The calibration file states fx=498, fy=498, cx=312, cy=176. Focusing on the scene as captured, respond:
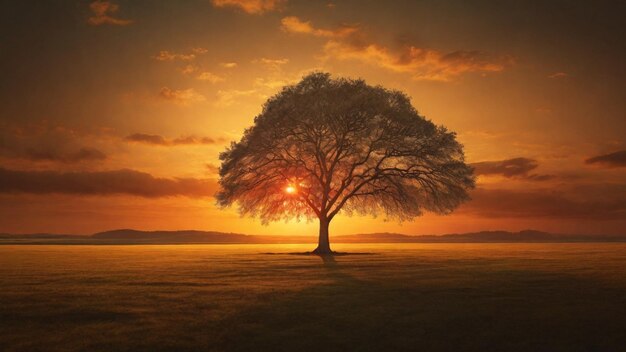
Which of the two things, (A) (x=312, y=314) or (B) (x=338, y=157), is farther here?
(B) (x=338, y=157)

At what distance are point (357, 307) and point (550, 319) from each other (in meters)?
4.84

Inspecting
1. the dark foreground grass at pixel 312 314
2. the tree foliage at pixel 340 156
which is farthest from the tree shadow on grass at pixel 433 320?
the tree foliage at pixel 340 156

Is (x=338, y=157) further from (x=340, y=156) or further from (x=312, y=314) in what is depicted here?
(x=312, y=314)

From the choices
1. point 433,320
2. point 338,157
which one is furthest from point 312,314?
point 338,157

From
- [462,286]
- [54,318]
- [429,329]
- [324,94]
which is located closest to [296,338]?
[429,329]

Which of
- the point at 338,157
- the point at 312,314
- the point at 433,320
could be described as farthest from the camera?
the point at 338,157

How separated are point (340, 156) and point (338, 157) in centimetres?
68

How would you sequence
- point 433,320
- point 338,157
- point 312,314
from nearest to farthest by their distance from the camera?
point 433,320
point 312,314
point 338,157

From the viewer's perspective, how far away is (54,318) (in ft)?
40.4

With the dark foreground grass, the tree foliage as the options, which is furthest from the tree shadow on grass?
the tree foliage

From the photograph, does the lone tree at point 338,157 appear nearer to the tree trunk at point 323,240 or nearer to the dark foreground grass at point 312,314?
the tree trunk at point 323,240

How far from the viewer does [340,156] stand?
158 feet

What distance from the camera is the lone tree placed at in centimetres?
4562

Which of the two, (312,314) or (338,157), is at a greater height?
(338,157)
